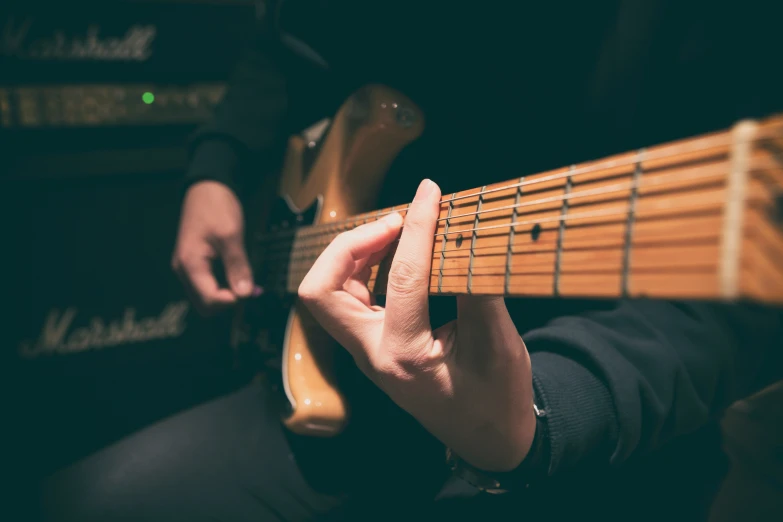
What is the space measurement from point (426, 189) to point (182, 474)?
62cm

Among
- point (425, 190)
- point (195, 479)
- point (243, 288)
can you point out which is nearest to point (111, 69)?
point (243, 288)

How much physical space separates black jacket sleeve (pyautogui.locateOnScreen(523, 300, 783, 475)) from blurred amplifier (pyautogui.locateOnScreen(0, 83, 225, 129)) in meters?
1.22

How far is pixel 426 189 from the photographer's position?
16.8 inches

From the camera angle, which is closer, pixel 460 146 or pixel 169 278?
pixel 460 146

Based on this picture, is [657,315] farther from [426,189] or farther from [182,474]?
[182,474]

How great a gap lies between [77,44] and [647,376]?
57.0 inches

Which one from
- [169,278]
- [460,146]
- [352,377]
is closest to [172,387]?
[169,278]

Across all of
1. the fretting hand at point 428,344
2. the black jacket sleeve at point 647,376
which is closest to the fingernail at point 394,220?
the fretting hand at point 428,344

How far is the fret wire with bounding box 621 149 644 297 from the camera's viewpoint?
0.27 m

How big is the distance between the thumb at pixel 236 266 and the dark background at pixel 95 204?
1.65ft

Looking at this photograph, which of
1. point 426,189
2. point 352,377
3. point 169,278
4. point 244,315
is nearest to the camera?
point 426,189

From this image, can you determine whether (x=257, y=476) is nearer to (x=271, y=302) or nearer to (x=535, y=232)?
(x=271, y=302)

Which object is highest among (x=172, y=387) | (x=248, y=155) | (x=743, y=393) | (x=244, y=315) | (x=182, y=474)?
(x=248, y=155)

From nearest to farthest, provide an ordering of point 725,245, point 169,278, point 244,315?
1. point 725,245
2. point 244,315
3. point 169,278
